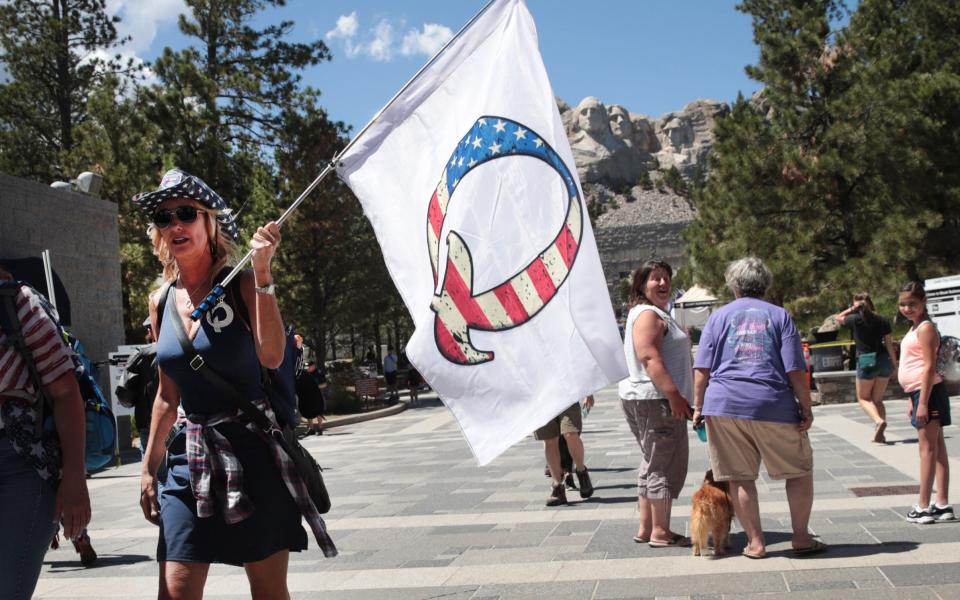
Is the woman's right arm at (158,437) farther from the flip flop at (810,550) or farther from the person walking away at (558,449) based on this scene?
the person walking away at (558,449)

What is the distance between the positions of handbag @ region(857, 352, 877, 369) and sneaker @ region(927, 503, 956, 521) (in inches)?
212

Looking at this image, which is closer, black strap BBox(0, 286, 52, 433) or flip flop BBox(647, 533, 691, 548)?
black strap BBox(0, 286, 52, 433)

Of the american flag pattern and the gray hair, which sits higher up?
the american flag pattern

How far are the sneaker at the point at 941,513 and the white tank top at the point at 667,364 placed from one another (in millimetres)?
1615

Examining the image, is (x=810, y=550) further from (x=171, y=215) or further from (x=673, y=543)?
(x=171, y=215)

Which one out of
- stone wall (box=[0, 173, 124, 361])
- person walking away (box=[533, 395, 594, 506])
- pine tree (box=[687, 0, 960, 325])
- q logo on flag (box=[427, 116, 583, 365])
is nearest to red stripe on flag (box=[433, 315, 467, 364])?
q logo on flag (box=[427, 116, 583, 365])

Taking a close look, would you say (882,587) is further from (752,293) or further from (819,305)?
(819,305)

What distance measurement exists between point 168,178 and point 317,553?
3.97 meters

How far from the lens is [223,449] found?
313 centimetres

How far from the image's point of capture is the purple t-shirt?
18.1ft

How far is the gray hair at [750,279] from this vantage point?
5.81 meters

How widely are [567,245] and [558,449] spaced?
422cm

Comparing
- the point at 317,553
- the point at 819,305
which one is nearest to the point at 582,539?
the point at 317,553

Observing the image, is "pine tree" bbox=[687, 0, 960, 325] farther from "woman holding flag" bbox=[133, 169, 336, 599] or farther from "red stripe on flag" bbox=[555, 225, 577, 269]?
"woman holding flag" bbox=[133, 169, 336, 599]
